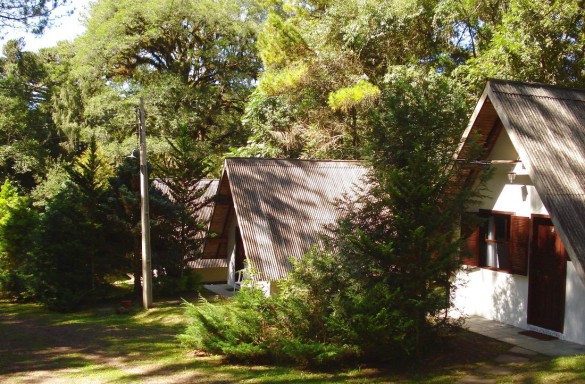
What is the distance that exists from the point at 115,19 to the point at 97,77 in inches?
149

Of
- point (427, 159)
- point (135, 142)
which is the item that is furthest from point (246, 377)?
→ point (135, 142)

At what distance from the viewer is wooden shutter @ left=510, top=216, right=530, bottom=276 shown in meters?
10.9

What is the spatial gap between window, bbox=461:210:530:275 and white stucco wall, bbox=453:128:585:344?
0.57 ft

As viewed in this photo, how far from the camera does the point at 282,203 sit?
14992 mm

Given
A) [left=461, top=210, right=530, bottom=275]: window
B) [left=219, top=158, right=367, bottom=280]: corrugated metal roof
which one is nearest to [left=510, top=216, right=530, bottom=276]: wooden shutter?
[left=461, top=210, right=530, bottom=275]: window

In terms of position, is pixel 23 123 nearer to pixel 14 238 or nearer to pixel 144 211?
pixel 14 238

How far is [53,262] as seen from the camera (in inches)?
675

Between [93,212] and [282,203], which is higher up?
[282,203]

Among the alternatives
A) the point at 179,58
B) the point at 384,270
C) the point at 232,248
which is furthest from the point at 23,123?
the point at 384,270

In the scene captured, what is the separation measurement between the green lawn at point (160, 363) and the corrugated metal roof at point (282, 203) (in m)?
3.17

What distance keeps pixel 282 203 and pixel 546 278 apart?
23.8 ft

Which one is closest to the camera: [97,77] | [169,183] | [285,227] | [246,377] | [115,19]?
[246,377]

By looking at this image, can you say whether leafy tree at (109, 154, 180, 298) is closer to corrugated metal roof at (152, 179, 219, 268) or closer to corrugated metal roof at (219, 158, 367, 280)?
corrugated metal roof at (152, 179, 219, 268)

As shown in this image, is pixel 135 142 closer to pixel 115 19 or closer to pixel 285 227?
pixel 115 19
